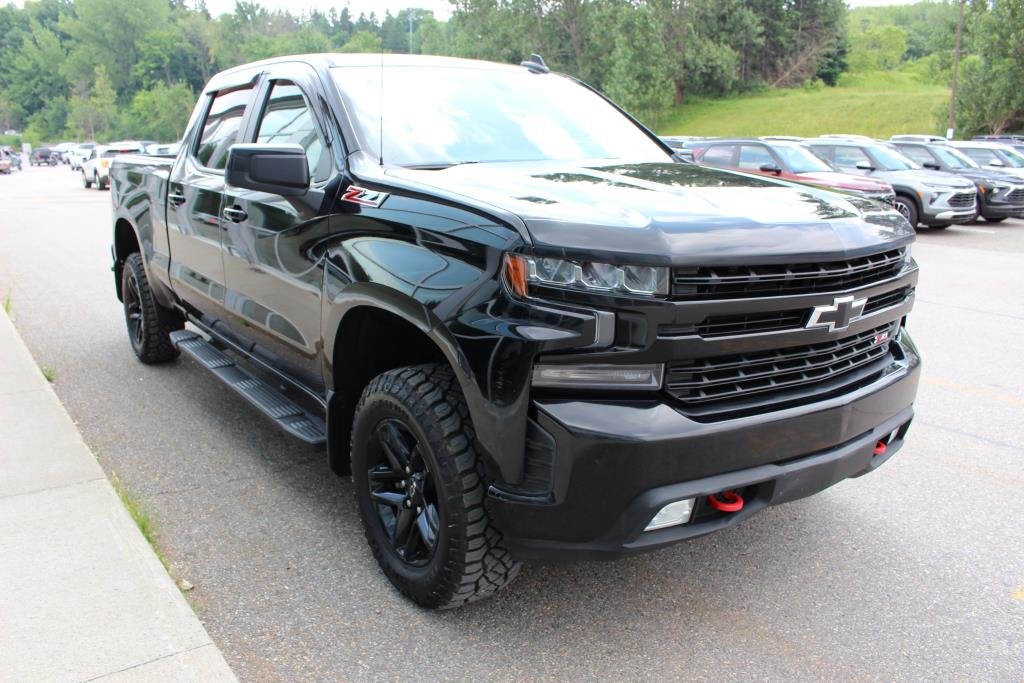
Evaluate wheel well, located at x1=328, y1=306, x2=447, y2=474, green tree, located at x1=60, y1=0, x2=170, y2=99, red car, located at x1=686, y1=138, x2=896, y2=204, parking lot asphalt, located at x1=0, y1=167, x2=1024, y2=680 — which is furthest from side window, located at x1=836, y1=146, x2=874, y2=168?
green tree, located at x1=60, y1=0, x2=170, y2=99

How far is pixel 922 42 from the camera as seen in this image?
384 feet

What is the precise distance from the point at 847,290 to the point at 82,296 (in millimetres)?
8086

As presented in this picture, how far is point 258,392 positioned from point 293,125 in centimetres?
125

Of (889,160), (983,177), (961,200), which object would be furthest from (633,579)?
(983,177)

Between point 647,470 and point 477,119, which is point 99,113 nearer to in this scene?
point 477,119

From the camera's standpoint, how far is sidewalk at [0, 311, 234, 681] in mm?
2488

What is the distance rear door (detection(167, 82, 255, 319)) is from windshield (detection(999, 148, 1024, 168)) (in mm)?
19364

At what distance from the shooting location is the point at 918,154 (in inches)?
715

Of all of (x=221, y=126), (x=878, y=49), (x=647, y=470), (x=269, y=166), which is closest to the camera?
(x=647, y=470)

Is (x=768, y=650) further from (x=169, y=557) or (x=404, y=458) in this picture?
(x=169, y=557)

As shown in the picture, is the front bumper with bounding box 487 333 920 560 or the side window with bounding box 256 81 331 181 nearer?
the front bumper with bounding box 487 333 920 560

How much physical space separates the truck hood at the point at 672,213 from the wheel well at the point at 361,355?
1.78 ft

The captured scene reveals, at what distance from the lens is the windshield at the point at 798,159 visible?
14.2 meters

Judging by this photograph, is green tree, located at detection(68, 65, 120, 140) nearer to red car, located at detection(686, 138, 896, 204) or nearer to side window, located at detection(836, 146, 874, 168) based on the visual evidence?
red car, located at detection(686, 138, 896, 204)
